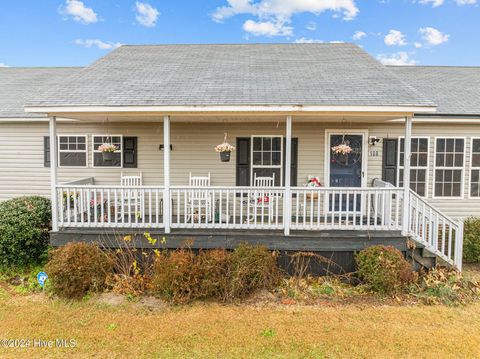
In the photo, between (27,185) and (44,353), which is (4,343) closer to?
(44,353)

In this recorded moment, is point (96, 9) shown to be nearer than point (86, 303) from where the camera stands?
No

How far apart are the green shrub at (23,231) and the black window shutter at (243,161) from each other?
4.57 metres

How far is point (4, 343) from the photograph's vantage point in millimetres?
4473

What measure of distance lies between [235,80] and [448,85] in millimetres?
7011

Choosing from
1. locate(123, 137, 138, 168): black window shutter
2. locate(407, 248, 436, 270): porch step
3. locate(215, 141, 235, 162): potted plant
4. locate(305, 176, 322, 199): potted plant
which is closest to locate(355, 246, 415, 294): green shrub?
locate(407, 248, 436, 270): porch step

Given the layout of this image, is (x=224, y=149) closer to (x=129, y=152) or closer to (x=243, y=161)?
(x=243, y=161)

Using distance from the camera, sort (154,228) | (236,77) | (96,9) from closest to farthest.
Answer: (154,228) < (236,77) < (96,9)

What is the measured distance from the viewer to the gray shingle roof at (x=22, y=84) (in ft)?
29.3

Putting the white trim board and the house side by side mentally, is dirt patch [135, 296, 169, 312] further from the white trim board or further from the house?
the white trim board

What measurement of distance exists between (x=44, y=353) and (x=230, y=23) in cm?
3053

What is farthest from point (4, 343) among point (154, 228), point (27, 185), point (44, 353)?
point (27, 185)

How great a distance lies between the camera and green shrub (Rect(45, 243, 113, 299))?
221 inches

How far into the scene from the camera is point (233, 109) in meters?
A: 6.02

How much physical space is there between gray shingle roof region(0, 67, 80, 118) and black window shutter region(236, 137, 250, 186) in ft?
17.8
